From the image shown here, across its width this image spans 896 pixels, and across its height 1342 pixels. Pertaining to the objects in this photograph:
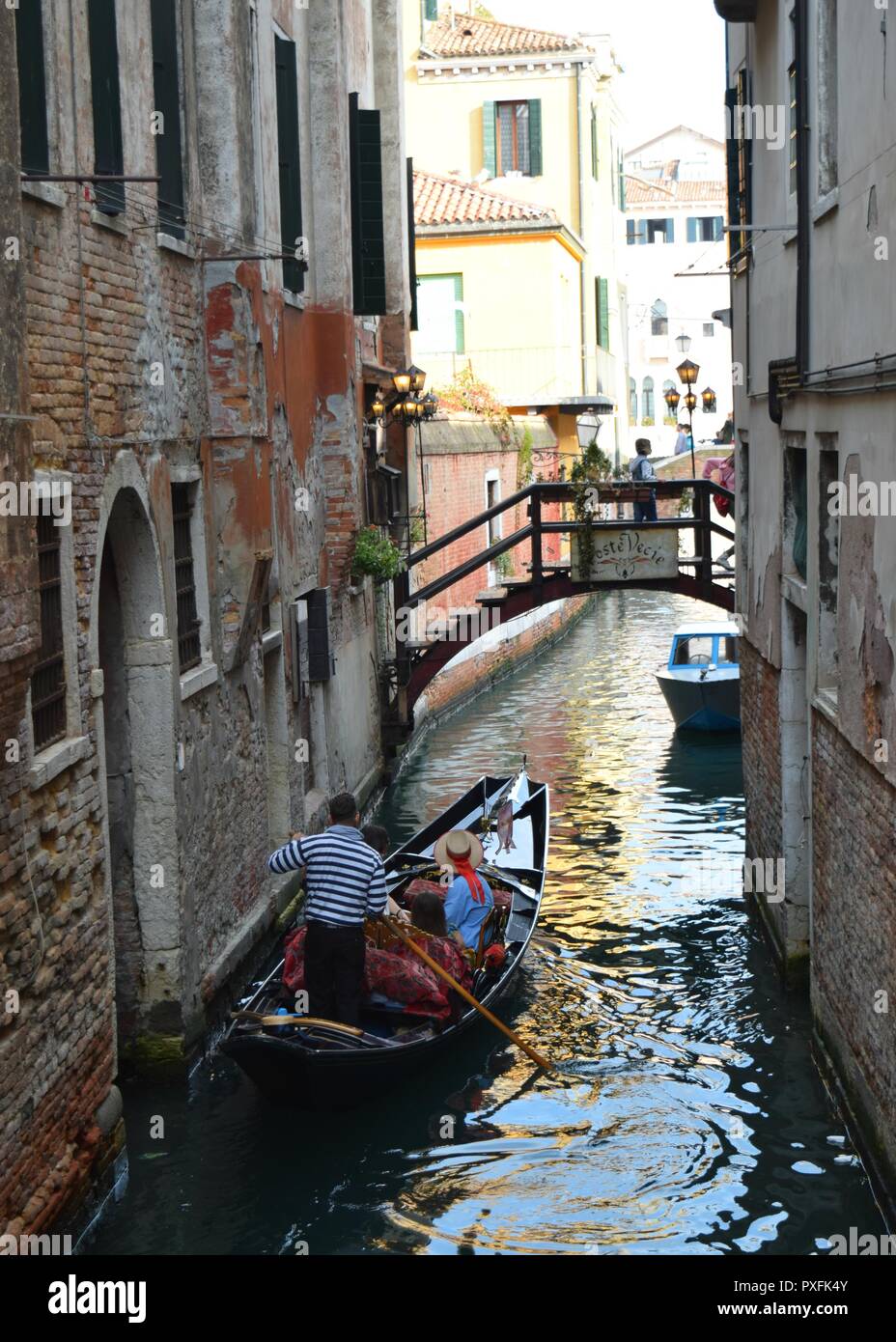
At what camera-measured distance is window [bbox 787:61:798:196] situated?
9117 mm

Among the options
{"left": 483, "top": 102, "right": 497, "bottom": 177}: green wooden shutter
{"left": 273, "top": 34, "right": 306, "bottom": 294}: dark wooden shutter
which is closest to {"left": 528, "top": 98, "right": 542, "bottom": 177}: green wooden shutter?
{"left": 483, "top": 102, "right": 497, "bottom": 177}: green wooden shutter

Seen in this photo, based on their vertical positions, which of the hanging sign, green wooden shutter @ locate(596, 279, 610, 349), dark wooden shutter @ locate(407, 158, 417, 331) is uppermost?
green wooden shutter @ locate(596, 279, 610, 349)

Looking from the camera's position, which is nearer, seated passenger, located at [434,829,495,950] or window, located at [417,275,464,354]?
seated passenger, located at [434,829,495,950]

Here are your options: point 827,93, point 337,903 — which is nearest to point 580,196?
point 827,93

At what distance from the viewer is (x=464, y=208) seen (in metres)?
30.3

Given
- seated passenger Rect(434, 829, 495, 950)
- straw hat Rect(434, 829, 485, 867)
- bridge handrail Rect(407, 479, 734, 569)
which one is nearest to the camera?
seated passenger Rect(434, 829, 495, 950)

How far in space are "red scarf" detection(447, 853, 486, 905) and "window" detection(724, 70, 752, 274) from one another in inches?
169

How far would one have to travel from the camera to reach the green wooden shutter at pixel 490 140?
33.1 metres

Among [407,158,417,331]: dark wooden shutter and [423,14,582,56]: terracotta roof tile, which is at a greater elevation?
[423,14,582,56]: terracotta roof tile

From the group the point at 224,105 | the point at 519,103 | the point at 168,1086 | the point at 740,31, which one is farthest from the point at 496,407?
the point at 168,1086

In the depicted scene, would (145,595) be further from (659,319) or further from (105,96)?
(659,319)

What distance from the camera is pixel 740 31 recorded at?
1167 cm

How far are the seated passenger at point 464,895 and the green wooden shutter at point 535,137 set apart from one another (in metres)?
25.5

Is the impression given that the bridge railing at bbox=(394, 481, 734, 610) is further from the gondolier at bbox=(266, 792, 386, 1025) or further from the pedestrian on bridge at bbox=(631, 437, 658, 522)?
the gondolier at bbox=(266, 792, 386, 1025)
